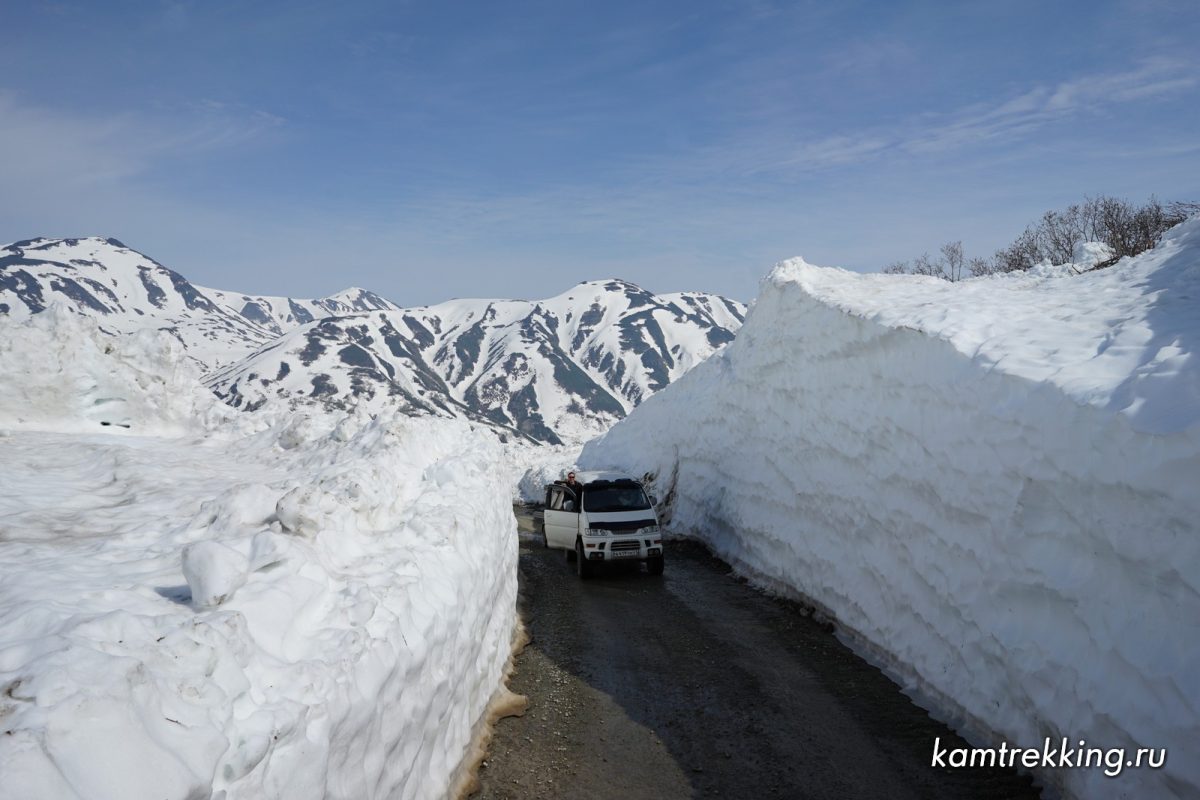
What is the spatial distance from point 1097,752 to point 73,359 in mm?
17143

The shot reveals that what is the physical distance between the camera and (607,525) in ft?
51.5

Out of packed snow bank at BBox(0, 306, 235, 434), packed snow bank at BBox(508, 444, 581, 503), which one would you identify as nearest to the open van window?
packed snow bank at BBox(0, 306, 235, 434)

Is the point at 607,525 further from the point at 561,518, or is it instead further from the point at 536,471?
the point at 536,471

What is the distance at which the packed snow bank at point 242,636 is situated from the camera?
2779mm

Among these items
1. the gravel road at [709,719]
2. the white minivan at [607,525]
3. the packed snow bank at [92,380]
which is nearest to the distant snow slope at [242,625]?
the gravel road at [709,719]

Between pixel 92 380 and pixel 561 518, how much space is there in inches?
404

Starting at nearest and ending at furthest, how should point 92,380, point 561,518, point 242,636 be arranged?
1. point 242,636
2. point 92,380
3. point 561,518

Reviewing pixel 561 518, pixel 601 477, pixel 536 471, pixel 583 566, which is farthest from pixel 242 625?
pixel 536 471

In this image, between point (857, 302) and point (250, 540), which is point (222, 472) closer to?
point (250, 540)

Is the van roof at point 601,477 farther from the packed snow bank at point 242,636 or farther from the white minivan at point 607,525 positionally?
the packed snow bank at point 242,636

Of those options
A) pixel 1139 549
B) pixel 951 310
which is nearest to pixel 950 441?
pixel 951 310

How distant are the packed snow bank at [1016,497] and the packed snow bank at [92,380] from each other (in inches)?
527

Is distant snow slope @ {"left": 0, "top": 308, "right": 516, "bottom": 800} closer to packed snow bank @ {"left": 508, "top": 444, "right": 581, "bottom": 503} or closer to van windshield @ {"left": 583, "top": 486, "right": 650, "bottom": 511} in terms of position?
van windshield @ {"left": 583, "top": 486, "right": 650, "bottom": 511}

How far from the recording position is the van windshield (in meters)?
16.2
